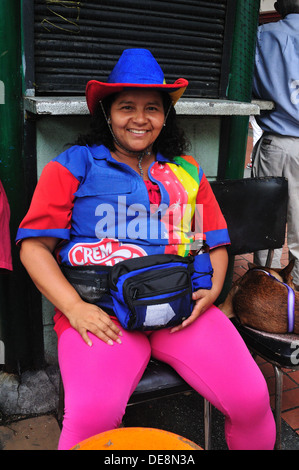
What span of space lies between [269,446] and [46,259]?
1213mm

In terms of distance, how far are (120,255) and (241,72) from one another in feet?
5.15

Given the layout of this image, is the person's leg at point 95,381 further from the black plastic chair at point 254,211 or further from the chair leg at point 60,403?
the black plastic chair at point 254,211

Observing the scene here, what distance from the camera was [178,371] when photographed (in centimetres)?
188

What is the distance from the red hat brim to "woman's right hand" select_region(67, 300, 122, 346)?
0.93 meters

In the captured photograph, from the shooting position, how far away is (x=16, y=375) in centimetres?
259

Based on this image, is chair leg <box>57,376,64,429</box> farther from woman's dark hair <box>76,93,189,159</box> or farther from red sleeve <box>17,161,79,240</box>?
woman's dark hair <box>76,93,189,159</box>

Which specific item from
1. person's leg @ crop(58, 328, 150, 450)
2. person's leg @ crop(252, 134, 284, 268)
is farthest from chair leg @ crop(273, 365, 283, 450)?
person's leg @ crop(252, 134, 284, 268)

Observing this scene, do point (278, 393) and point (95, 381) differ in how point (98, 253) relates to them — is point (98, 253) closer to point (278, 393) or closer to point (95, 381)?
point (95, 381)

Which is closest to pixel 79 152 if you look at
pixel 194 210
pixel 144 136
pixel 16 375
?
pixel 144 136

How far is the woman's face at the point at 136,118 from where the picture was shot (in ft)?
6.40

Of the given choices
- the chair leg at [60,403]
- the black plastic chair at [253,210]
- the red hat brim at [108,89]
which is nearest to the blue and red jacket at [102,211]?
the red hat brim at [108,89]

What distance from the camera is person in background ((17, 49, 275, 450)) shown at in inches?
66.0

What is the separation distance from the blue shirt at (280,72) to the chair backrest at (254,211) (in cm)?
57
